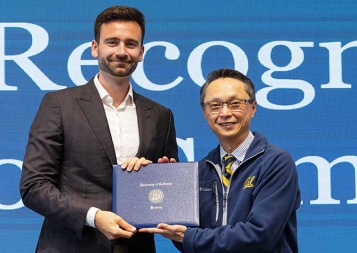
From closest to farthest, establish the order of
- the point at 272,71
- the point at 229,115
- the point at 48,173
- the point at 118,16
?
the point at 229,115, the point at 48,173, the point at 118,16, the point at 272,71

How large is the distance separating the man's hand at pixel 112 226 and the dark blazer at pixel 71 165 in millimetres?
75

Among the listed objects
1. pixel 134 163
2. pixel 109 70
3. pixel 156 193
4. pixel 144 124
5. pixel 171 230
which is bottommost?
pixel 171 230

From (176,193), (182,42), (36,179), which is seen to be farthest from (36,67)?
(176,193)

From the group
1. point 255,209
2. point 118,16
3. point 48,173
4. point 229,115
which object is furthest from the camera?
point 118,16

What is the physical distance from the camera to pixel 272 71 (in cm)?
353

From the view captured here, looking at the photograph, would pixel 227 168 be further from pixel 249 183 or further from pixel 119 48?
pixel 119 48

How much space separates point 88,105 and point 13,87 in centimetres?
88

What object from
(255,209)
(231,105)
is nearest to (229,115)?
(231,105)

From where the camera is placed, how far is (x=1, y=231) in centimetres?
344

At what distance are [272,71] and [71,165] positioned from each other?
1259 mm

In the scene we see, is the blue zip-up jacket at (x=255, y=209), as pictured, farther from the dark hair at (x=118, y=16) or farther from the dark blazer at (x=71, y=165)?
the dark hair at (x=118, y=16)

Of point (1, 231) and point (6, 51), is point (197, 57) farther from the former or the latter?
point (1, 231)

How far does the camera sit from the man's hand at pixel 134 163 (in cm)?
254

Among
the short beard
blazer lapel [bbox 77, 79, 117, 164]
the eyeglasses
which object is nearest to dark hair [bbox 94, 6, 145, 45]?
the short beard
